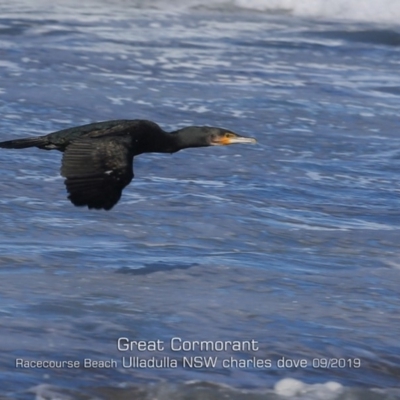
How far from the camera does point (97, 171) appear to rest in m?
6.64

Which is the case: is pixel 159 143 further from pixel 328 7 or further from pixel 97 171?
pixel 328 7

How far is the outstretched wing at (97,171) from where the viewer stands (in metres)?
6.50

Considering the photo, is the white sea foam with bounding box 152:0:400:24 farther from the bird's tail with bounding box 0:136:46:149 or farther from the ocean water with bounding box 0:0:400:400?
the bird's tail with bounding box 0:136:46:149

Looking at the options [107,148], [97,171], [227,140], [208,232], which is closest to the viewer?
[97,171]

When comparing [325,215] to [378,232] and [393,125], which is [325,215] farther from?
[393,125]

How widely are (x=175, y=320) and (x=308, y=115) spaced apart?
609 centimetres

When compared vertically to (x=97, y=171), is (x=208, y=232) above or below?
below

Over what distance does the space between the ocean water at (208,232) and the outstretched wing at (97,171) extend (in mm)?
558

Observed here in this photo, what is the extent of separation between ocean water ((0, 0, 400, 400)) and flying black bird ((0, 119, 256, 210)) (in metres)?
0.59

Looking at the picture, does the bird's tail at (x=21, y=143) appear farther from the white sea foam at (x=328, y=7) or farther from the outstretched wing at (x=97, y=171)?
the white sea foam at (x=328, y=7)

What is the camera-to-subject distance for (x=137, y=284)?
6.95m

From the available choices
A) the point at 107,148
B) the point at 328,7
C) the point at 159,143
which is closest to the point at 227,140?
the point at 159,143

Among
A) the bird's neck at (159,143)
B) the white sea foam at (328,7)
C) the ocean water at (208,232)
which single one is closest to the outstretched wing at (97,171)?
the bird's neck at (159,143)

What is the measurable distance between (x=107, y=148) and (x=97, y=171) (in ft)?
0.77
